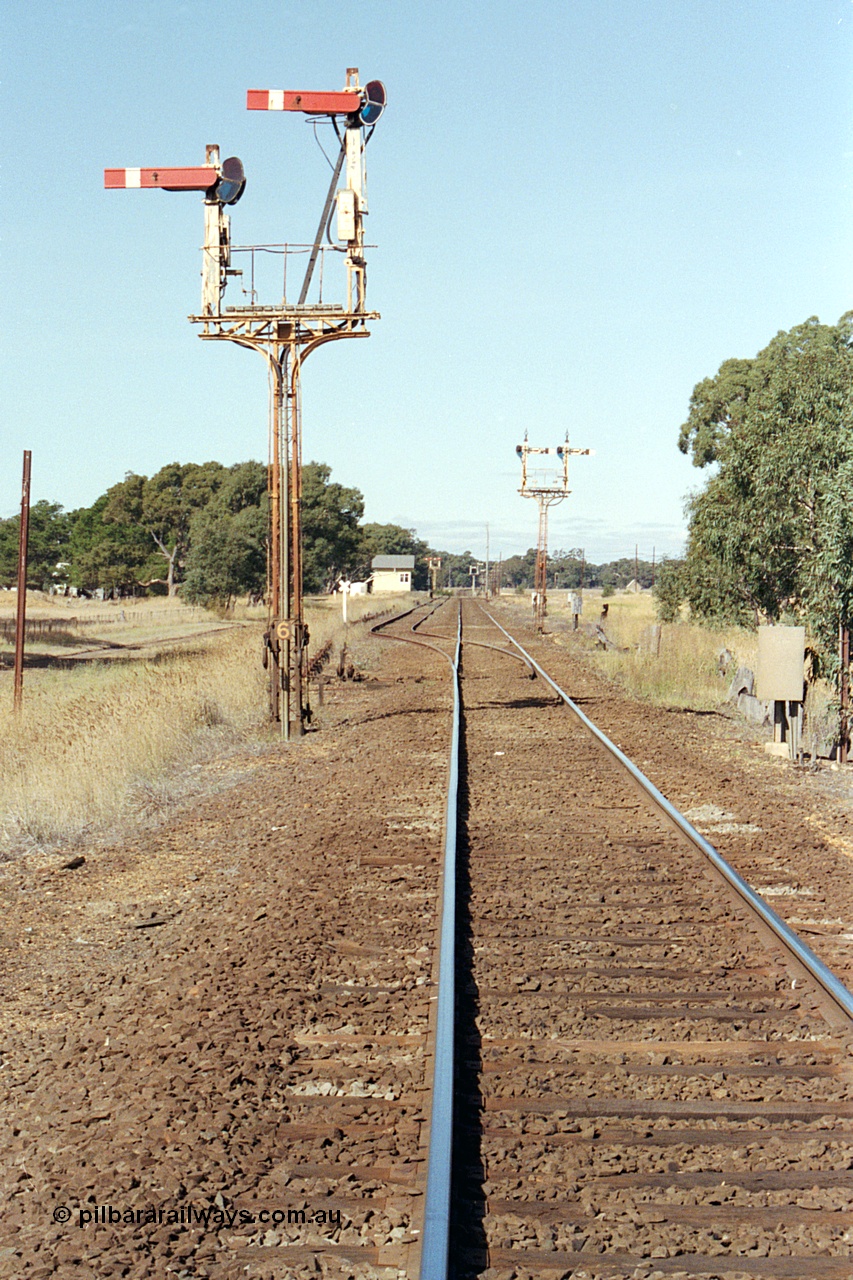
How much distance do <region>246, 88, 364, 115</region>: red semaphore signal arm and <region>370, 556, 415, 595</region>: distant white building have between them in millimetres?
153432

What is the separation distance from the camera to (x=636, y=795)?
1047 centimetres

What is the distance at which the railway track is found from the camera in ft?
11.3

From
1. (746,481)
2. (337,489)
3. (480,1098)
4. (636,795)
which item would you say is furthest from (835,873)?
(337,489)

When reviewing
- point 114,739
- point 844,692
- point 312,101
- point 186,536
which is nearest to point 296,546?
point 114,739

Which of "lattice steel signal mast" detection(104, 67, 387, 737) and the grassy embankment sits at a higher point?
"lattice steel signal mast" detection(104, 67, 387, 737)

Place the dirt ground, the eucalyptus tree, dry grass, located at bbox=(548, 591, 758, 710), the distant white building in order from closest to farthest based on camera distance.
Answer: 1. the dirt ground
2. the eucalyptus tree
3. dry grass, located at bbox=(548, 591, 758, 710)
4. the distant white building

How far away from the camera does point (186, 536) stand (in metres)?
93.3

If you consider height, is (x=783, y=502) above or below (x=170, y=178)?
below

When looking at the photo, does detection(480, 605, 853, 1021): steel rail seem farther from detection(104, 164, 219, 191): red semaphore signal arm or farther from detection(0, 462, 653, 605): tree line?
detection(0, 462, 653, 605): tree line

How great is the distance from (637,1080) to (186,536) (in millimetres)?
91220

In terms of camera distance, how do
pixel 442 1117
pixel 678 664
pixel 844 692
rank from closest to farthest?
pixel 442 1117 → pixel 844 692 → pixel 678 664

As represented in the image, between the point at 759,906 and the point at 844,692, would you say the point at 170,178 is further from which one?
the point at 759,906

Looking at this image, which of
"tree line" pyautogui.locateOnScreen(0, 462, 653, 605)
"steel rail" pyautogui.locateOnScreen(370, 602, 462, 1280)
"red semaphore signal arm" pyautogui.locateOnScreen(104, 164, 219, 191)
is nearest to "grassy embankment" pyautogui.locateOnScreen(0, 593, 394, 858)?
"steel rail" pyautogui.locateOnScreen(370, 602, 462, 1280)

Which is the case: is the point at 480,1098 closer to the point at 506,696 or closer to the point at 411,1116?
the point at 411,1116
